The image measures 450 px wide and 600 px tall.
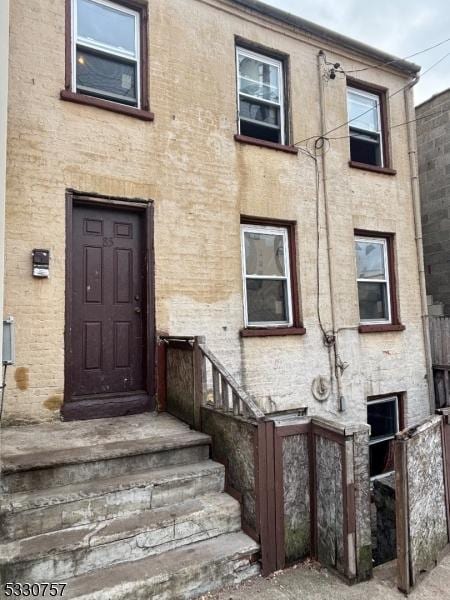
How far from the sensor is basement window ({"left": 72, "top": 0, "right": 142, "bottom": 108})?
214 inches

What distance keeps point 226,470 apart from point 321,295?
3.61m

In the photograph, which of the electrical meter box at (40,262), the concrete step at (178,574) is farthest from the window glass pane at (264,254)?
the concrete step at (178,574)

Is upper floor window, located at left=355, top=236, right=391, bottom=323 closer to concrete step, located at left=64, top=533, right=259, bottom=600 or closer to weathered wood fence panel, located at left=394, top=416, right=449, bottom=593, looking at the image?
weathered wood fence panel, located at left=394, top=416, right=449, bottom=593

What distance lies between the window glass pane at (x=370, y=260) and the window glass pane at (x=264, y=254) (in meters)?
1.64

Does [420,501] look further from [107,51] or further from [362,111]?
[362,111]

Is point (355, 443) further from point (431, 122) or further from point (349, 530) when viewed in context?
point (431, 122)

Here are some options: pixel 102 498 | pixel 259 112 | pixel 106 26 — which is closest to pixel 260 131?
pixel 259 112

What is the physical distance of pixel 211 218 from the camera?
596cm

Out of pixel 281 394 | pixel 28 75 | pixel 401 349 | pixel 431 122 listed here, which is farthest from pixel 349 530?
pixel 431 122

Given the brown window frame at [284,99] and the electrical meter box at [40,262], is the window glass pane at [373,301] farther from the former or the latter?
the electrical meter box at [40,262]

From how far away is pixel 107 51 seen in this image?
557 cm

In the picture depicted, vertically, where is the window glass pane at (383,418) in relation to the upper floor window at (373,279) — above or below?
below

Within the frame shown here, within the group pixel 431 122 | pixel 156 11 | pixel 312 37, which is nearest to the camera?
pixel 156 11

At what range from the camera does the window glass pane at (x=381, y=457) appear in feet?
23.7
